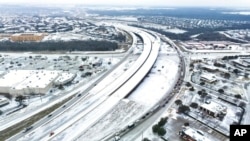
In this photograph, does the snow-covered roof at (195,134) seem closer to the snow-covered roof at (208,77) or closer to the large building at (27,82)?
the snow-covered roof at (208,77)

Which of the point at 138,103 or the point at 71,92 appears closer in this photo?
the point at 138,103

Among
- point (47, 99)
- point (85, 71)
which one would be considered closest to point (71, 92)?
point (47, 99)

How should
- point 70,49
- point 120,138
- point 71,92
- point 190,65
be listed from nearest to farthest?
1. point 120,138
2. point 71,92
3. point 190,65
4. point 70,49

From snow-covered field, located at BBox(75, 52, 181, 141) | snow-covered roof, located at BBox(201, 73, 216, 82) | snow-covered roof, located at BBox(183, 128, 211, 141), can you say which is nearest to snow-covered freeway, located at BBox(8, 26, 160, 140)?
snow-covered field, located at BBox(75, 52, 181, 141)

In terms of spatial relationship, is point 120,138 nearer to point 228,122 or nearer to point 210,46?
point 228,122

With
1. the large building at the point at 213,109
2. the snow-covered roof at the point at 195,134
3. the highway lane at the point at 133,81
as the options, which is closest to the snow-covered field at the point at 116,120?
the highway lane at the point at 133,81

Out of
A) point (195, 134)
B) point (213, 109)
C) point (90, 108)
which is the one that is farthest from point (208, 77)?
point (90, 108)

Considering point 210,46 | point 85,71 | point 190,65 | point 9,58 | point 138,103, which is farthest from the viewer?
point 210,46
